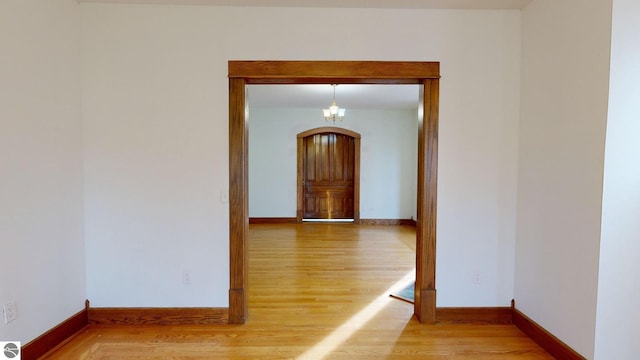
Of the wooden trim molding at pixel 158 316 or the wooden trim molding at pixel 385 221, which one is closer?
the wooden trim molding at pixel 158 316

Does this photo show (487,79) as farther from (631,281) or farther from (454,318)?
(454,318)

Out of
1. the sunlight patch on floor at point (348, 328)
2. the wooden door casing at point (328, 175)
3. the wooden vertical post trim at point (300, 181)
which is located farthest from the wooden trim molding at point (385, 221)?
the sunlight patch on floor at point (348, 328)

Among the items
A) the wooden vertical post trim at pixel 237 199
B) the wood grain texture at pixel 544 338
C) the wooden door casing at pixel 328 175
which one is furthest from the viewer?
the wooden door casing at pixel 328 175

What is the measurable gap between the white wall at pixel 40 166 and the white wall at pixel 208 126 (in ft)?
0.48

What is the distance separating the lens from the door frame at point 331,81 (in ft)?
9.08

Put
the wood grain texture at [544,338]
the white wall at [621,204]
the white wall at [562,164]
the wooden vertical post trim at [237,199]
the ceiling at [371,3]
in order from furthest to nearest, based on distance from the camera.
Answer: the wooden vertical post trim at [237,199], the ceiling at [371,3], the wood grain texture at [544,338], the white wall at [562,164], the white wall at [621,204]

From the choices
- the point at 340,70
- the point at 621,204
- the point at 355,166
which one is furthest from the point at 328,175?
the point at 621,204

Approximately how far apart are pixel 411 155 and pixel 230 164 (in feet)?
19.2

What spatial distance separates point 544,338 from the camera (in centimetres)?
246

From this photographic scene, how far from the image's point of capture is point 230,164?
278cm

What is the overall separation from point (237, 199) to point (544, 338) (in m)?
2.58

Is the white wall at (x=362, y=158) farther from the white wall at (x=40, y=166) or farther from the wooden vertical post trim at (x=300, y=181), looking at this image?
the white wall at (x=40, y=166)

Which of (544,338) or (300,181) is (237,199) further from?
(300,181)

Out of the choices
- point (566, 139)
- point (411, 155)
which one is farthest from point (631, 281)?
point (411, 155)
